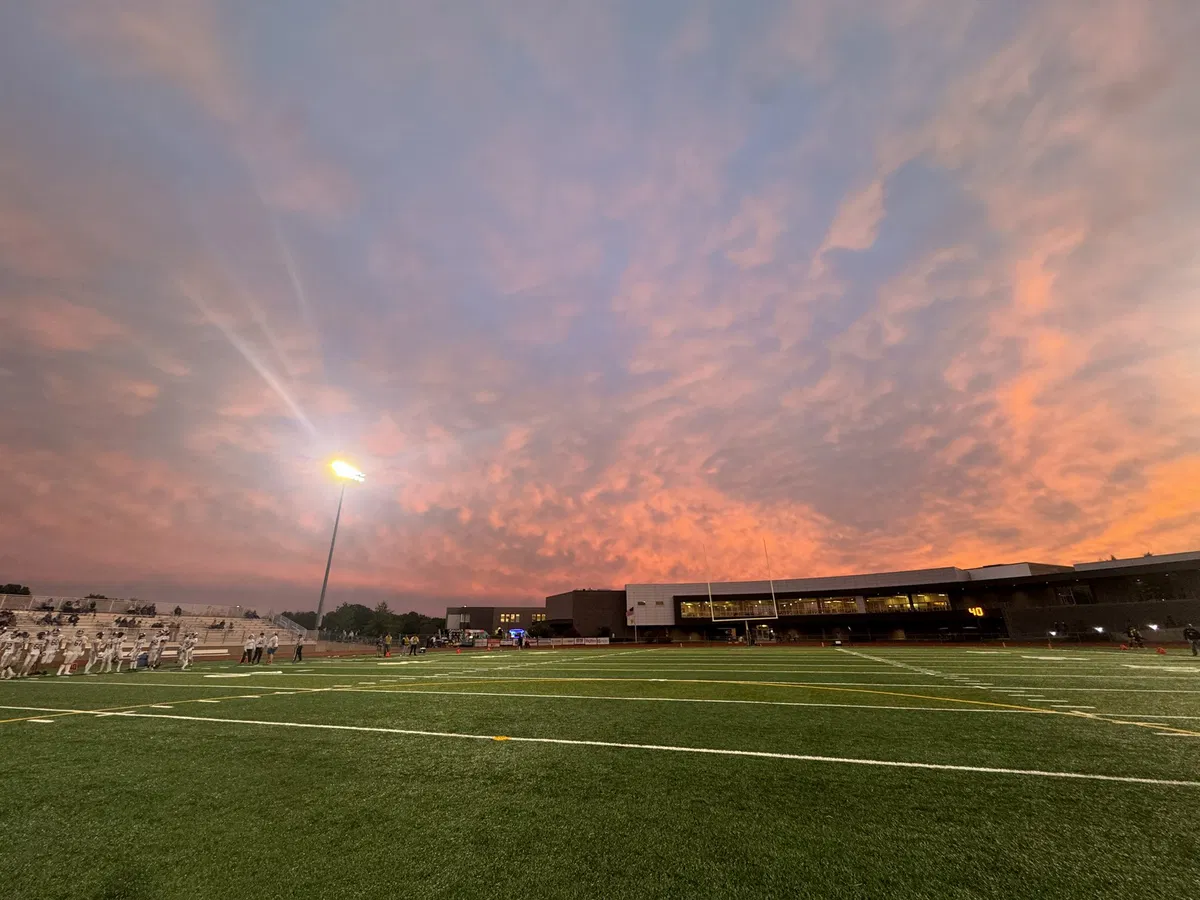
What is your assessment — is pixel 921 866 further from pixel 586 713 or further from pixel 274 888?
pixel 586 713

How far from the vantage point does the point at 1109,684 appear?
1159cm

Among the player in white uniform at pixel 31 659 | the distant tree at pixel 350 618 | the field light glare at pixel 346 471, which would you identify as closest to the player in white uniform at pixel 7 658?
the player in white uniform at pixel 31 659

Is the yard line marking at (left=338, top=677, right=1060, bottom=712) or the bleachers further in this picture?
the bleachers

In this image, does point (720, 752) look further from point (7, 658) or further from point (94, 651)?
point (94, 651)

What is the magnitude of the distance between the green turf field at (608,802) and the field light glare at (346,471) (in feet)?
107

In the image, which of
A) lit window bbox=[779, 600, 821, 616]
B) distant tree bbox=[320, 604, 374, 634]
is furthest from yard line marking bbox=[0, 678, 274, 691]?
distant tree bbox=[320, 604, 374, 634]

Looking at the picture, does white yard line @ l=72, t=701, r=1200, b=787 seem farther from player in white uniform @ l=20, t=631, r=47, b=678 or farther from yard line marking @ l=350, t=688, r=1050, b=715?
player in white uniform @ l=20, t=631, r=47, b=678

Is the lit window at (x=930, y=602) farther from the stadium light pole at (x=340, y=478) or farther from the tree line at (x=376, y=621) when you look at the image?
the tree line at (x=376, y=621)

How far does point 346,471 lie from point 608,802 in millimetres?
40878

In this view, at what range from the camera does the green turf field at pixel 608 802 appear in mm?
2996

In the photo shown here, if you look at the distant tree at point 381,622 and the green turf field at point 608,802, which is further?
the distant tree at point 381,622

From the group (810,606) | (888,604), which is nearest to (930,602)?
(888,604)

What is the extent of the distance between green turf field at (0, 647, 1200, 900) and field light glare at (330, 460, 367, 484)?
1288 inches

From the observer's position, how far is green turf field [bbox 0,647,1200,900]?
300cm
